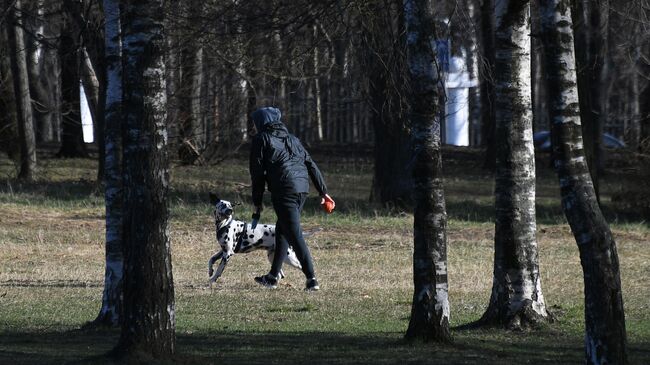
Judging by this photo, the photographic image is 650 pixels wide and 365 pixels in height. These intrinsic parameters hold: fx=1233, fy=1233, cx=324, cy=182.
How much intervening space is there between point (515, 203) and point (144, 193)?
3850 millimetres

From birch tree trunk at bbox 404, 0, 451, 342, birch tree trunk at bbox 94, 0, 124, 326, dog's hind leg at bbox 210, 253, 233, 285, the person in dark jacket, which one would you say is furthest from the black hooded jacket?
birch tree trunk at bbox 404, 0, 451, 342

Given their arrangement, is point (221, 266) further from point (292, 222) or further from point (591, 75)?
point (591, 75)

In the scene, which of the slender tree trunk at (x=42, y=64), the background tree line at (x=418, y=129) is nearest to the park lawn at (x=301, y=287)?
the background tree line at (x=418, y=129)

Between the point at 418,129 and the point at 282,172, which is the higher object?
the point at 418,129

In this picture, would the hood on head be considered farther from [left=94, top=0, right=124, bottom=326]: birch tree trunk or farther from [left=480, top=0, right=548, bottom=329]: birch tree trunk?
[left=480, top=0, right=548, bottom=329]: birch tree trunk

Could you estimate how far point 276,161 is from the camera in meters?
12.8

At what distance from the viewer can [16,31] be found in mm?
26922

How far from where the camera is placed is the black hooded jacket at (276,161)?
1283cm

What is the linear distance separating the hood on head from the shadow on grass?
302 centimetres

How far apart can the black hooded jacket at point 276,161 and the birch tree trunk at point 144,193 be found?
454 cm

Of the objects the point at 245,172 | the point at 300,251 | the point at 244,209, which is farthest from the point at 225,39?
the point at 245,172

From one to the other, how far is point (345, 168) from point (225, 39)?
20295 mm

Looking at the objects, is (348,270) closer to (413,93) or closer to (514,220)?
(514,220)

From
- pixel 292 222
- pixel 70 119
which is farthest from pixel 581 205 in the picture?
pixel 70 119
